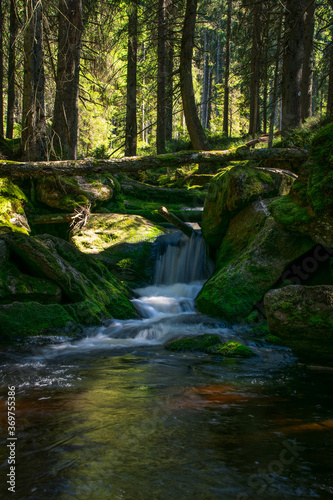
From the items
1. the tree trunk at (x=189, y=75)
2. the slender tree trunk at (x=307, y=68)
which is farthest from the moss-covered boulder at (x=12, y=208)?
the slender tree trunk at (x=307, y=68)

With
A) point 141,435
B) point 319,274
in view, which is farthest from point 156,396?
point 319,274

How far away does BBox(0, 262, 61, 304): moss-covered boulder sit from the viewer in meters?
6.74

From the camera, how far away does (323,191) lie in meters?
5.10

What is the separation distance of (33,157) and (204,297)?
239 inches

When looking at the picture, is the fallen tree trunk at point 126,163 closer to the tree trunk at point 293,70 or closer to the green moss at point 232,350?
the green moss at point 232,350

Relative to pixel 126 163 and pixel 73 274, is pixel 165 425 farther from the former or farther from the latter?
pixel 126 163

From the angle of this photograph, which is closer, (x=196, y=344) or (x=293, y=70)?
(x=196, y=344)

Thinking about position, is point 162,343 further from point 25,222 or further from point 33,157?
point 33,157

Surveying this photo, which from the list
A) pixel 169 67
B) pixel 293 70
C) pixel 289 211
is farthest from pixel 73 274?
pixel 169 67

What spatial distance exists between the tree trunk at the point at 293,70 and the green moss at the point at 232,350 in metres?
11.3

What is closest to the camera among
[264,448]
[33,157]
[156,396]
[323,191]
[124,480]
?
[124,480]

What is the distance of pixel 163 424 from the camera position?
3391 millimetres

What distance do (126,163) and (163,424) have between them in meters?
7.28

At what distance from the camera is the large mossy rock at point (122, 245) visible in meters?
10.8
